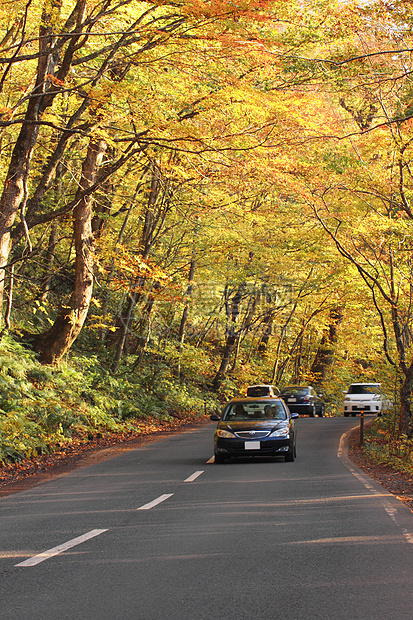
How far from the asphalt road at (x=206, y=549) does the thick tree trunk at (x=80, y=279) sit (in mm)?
8902

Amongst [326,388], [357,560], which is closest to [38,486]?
[357,560]

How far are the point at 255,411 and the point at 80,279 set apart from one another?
787 cm

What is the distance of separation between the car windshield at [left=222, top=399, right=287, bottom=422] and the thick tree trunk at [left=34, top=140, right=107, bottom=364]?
6.95m

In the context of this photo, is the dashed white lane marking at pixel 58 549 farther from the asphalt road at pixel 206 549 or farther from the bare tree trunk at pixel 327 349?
the bare tree trunk at pixel 327 349

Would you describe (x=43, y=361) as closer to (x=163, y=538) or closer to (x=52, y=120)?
(x=52, y=120)

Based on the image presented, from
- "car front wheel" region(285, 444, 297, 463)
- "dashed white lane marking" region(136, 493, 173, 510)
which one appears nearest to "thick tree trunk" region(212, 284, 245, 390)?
"car front wheel" region(285, 444, 297, 463)

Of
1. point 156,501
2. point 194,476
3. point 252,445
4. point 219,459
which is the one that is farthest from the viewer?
point 219,459

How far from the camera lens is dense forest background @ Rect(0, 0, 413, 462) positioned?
14344mm

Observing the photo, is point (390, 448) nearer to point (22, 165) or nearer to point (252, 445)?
point (252, 445)

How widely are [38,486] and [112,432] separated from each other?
30.3 feet

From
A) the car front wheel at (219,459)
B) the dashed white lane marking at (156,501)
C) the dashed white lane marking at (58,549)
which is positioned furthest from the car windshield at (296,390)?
the dashed white lane marking at (58,549)

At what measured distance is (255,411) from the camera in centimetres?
1582

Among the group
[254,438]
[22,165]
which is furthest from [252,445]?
[22,165]

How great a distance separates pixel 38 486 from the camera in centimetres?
1169
